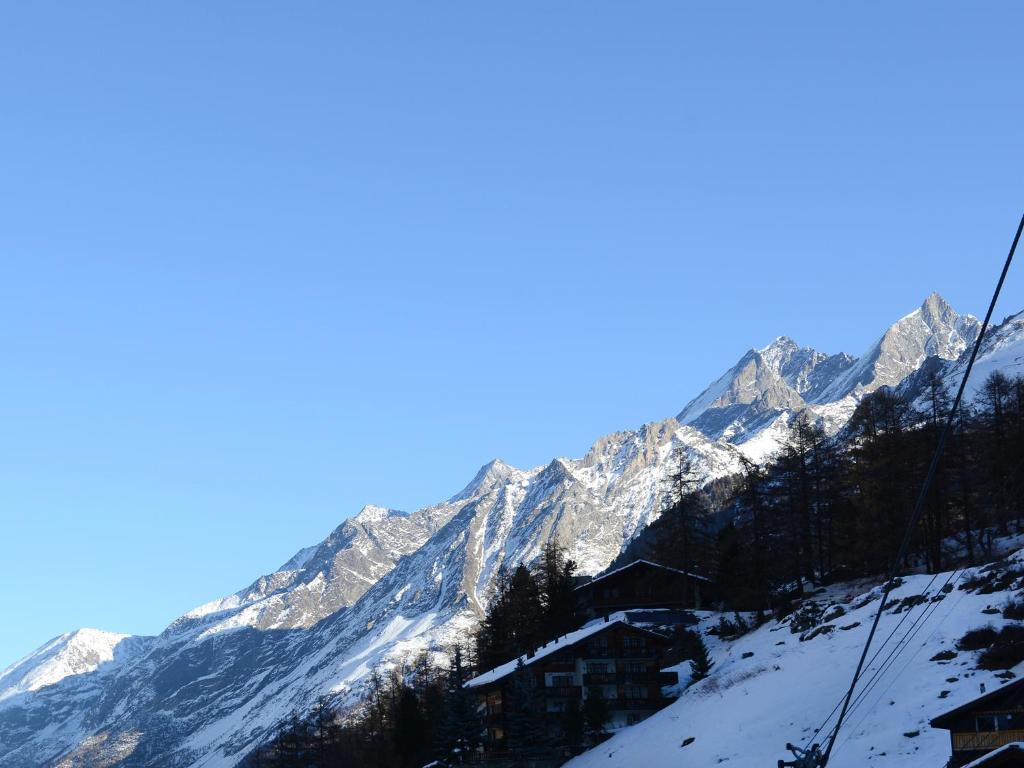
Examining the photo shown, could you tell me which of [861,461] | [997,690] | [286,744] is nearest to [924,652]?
[997,690]

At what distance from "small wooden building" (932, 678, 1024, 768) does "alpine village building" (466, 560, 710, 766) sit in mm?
40266

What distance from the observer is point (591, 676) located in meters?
90.4

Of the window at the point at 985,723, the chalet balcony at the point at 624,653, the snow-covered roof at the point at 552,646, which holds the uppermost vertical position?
the snow-covered roof at the point at 552,646

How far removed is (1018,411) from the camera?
86.7 meters

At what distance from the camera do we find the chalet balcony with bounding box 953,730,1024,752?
44625mm

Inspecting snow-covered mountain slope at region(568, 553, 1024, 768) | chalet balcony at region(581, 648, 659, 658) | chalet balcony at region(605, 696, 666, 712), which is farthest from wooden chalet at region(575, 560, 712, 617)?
snow-covered mountain slope at region(568, 553, 1024, 768)

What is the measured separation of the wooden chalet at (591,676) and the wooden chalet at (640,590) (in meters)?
16.7

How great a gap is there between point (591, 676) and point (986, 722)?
4741cm

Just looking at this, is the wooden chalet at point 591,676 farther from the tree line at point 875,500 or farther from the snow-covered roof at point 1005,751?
the snow-covered roof at point 1005,751

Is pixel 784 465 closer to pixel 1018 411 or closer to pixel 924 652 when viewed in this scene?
pixel 1018 411

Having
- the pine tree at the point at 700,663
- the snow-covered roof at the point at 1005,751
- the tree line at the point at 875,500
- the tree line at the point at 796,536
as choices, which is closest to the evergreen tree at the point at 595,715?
the tree line at the point at 796,536

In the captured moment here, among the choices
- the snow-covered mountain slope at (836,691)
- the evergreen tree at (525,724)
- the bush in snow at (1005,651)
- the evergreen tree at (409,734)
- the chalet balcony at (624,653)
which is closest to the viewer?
the snow-covered mountain slope at (836,691)

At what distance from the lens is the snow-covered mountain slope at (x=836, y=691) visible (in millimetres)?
54406

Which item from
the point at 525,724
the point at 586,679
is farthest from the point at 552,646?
the point at 525,724
